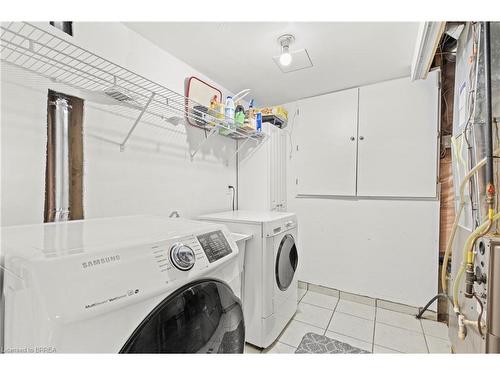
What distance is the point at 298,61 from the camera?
1.97m

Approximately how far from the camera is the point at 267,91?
8.59 ft

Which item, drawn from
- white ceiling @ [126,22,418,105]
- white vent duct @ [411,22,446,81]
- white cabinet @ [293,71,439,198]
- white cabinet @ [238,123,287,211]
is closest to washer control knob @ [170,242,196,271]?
white ceiling @ [126,22,418,105]

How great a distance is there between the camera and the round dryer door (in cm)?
188

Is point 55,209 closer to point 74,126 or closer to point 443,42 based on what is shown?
point 74,126

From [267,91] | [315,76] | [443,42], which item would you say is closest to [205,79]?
[267,91]

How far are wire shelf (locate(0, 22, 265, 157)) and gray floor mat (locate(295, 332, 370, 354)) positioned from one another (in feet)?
6.44

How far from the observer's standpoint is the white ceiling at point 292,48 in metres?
1.56

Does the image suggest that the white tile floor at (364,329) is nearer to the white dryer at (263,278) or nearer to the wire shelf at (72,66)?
the white dryer at (263,278)

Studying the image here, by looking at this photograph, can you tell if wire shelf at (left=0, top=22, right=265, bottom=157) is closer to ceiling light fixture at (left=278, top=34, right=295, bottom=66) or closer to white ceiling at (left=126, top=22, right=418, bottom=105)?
white ceiling at (left=126, top=22, right=418, bottom=105)

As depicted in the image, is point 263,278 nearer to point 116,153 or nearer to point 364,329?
point 364,329

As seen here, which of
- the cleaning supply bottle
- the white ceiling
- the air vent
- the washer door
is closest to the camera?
the washer door

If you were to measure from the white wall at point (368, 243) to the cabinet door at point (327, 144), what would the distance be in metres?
0.06
